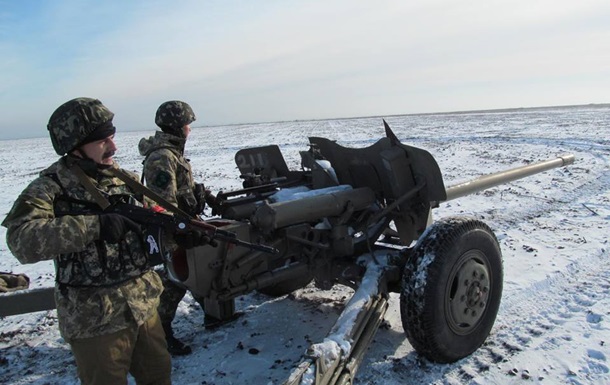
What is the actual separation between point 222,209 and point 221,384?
1318mm

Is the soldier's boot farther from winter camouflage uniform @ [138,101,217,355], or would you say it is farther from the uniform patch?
the uniform patch

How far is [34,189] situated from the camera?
2113 mm

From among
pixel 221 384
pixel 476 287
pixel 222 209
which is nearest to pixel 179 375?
pixel 221 384

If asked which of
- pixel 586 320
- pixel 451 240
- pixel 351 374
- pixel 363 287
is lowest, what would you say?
pixel 586 320

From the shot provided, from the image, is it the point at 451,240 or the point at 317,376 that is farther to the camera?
the point at 451,240

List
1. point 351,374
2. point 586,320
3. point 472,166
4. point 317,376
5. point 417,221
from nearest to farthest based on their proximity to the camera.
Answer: point 317,376
point 351,374
point 586,320
point 417,221
point 472,166

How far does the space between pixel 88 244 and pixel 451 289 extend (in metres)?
2.46

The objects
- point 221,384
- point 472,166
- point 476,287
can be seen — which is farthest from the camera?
point 472,166

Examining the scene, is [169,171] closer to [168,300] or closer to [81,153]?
[168,300]

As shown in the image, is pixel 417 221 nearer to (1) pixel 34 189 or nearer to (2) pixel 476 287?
(2) pixel 476 287

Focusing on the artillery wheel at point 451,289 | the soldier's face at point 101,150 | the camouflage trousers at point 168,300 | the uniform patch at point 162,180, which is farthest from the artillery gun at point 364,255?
the soldier's face at point 101,150

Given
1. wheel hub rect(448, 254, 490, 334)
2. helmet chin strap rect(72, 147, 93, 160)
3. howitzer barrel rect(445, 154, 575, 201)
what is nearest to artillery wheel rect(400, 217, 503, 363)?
wheel hub rect(448, 254, 490, 334)

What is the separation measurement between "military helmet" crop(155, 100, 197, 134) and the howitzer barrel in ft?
7.50

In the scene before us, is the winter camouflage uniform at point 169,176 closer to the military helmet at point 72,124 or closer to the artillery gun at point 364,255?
the artillery gun at point 364,255
